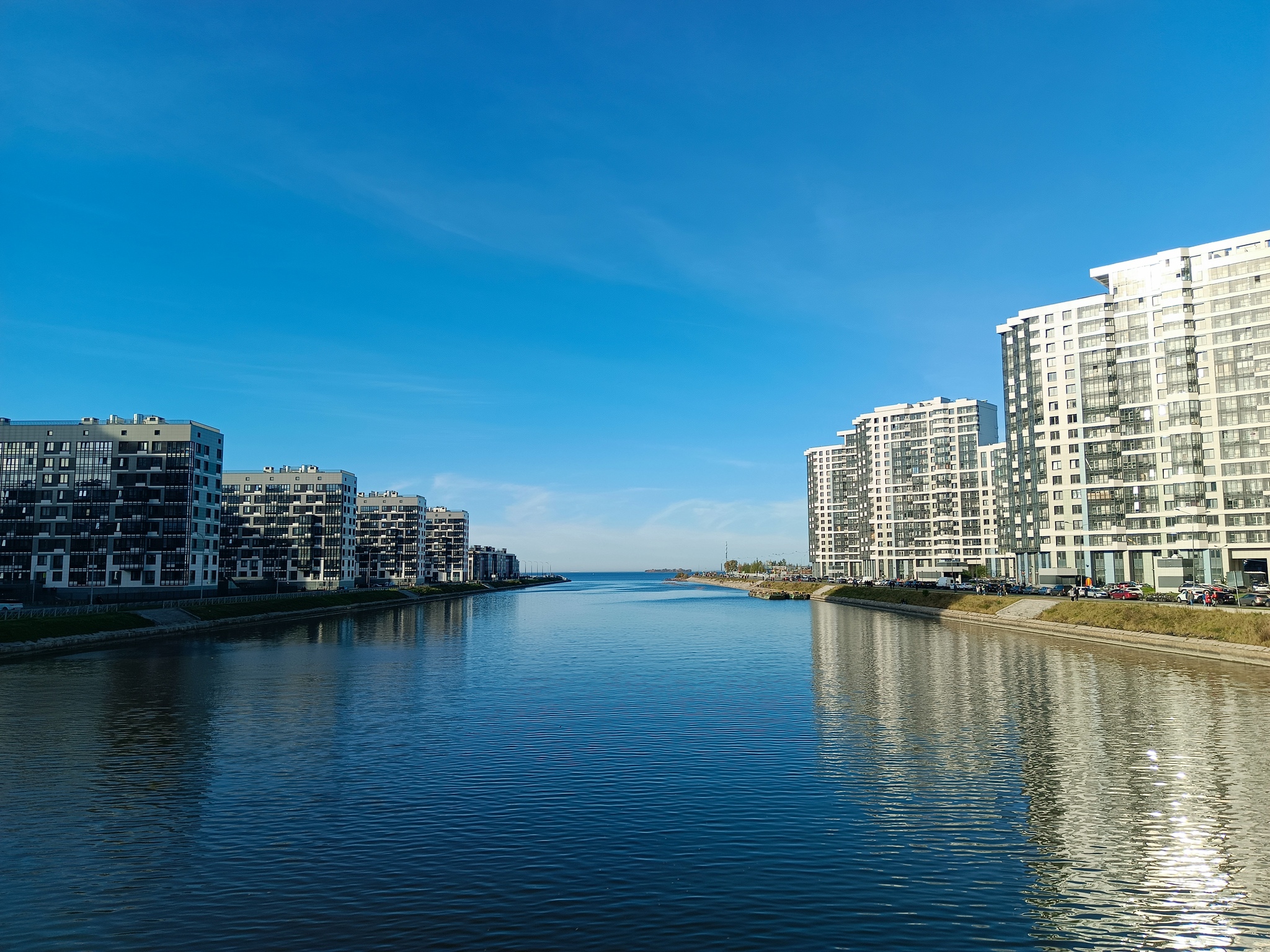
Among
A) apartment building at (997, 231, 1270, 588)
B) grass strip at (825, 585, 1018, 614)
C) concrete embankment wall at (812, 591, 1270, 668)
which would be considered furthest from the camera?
apartment building at (997, 231, 1270, 588)

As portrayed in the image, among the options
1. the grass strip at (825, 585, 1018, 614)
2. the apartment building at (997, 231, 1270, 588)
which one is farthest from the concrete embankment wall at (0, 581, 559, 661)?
the apartment building at (997, 231, 1270, 588)

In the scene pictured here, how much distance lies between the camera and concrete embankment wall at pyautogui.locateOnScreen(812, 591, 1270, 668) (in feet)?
215

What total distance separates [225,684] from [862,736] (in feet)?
150

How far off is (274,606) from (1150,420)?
160 metres

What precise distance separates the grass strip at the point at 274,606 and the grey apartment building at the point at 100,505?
2706 cm

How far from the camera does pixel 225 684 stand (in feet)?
199

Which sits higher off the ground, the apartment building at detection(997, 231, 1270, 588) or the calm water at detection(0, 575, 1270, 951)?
the apartment building at detection(997, 231, 1270, 588)

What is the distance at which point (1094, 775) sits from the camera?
32.5 meters

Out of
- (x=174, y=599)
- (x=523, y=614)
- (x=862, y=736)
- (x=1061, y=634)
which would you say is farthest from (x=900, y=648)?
(x=174, y=599)

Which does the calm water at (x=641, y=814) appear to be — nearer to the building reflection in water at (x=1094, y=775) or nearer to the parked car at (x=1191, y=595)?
the building reflection in water at (x=1094, y=775)

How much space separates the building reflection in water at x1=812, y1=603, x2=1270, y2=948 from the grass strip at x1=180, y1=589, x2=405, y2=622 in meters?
94.4

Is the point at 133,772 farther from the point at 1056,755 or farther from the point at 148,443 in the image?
the point at 148,443

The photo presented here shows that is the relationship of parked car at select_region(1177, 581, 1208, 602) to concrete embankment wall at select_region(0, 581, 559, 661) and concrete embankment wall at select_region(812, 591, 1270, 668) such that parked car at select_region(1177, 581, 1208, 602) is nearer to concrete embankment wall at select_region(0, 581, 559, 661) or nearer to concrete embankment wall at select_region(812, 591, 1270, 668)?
concrete embankment wall at select_region(812, 591, 1270, 668)

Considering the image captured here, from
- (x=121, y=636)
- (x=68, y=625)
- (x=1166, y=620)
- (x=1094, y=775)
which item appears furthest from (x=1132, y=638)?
(x=68, y=625)
